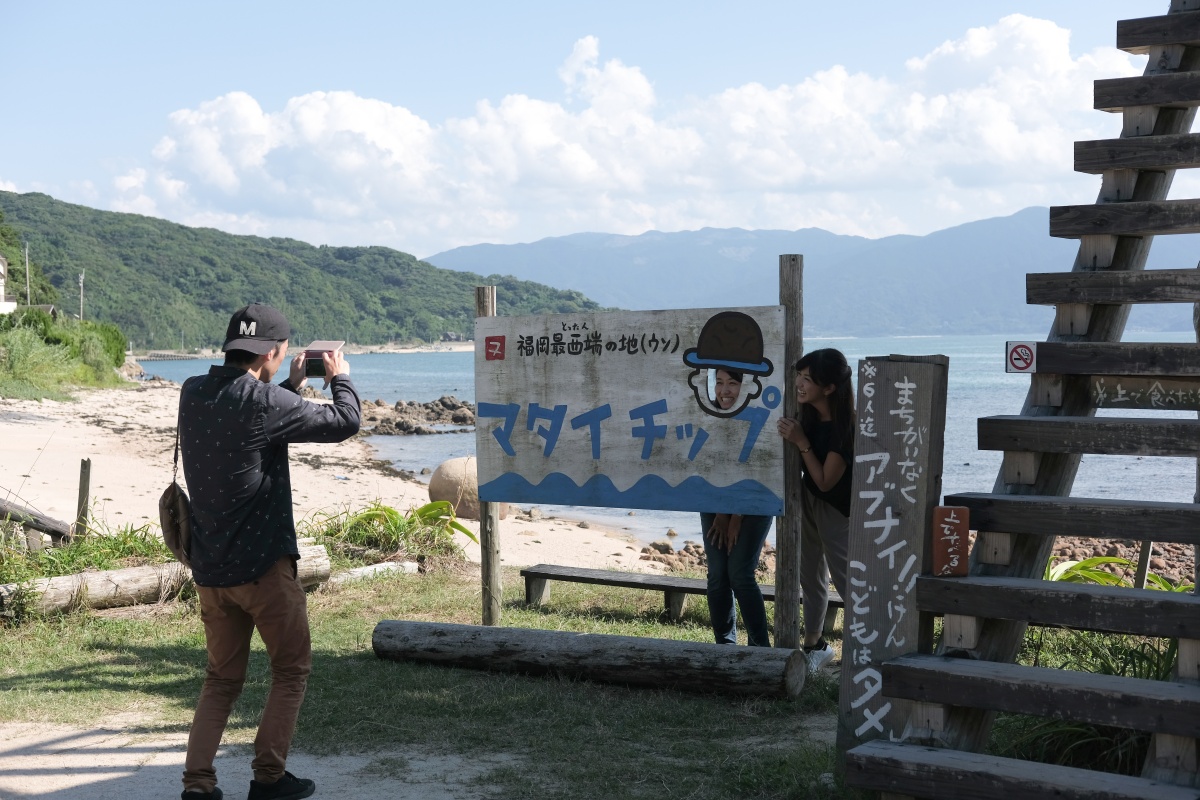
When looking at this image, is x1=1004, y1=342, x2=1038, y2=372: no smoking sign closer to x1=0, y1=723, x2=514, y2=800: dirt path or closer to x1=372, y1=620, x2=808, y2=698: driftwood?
x1=372, y1=620, x2=808, y2=698: driftwood

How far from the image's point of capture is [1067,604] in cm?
381

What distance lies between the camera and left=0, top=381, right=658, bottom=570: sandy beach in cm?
1322

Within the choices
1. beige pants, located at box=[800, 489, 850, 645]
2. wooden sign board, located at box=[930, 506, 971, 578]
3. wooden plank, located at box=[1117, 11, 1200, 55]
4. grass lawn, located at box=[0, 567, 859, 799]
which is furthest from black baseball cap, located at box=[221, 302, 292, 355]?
wooden plank, located at box=[1117, 11, 1200, 55]

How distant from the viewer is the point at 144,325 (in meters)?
115

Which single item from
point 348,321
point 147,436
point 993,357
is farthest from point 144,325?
point 147,436

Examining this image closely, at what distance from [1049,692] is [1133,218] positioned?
2531mm

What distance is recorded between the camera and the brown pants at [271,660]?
4.38 metres

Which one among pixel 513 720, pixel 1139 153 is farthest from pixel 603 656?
pixel 1139 153

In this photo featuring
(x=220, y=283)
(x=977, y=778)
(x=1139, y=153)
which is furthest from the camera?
(x=220, y=283)

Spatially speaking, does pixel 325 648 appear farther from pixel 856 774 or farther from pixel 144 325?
pixel 144 325

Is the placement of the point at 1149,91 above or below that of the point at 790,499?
above

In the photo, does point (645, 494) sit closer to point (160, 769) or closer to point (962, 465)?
point (160, 769)

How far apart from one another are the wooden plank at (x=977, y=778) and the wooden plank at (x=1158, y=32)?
3.97 m

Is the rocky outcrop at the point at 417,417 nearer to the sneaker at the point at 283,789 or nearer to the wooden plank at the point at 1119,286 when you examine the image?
the sneaker at the point at 283,789
